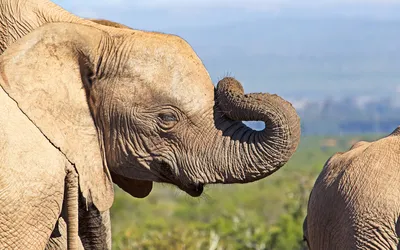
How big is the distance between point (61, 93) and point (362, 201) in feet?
7.42

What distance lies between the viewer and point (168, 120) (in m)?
5.11

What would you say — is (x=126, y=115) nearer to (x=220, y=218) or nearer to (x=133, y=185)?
(x=133, y=185)

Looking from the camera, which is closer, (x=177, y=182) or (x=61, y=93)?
(x=61, y=93)

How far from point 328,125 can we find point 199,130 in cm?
15604

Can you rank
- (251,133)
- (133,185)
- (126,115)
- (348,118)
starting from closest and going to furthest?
1. (251,133)
2. (126,115)
3. (133,185)
4. (348,118)

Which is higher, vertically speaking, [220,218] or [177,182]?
[177,182]

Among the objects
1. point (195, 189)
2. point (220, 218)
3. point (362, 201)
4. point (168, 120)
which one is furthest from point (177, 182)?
point (220, 218)

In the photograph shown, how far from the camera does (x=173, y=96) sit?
5.05 metres

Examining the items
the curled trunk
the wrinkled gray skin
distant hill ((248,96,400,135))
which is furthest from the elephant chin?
distant hill ((248,96,400,135))

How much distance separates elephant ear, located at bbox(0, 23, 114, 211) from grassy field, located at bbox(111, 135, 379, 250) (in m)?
0.52

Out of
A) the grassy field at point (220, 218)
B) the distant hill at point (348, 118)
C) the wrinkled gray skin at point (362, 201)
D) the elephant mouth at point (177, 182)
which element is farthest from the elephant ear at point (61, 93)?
the distant hill at point (348, 118)

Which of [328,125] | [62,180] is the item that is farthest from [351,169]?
[328,125]

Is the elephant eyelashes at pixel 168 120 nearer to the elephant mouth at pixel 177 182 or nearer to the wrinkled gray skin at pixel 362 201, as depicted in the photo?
the elephant mouth at pixel 177 182

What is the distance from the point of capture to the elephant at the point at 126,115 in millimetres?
4910
